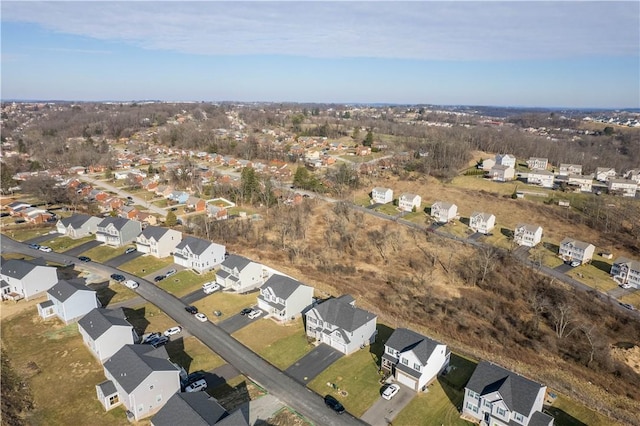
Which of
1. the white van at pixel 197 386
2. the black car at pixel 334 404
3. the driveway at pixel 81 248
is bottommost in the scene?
the black car at pixel 334 404

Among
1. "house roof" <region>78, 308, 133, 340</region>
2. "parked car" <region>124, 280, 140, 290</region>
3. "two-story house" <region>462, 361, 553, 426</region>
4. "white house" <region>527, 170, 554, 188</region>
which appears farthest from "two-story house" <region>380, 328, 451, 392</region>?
"white house" <region>527, 170, 554, 188</region>

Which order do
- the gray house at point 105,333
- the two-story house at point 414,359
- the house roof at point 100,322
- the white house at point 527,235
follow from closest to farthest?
the two-story house at point 414,359, the gray house at point 105,333, the house roof at point 100,322, the white house at point 527,235

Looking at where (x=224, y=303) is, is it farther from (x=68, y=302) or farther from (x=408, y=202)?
(x=408, y=202)

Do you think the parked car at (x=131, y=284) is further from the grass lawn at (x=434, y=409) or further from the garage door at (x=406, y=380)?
the grass lawn at (x=434, y=409)

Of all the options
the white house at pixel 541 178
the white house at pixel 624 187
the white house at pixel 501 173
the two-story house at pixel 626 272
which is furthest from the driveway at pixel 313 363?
the white house at pixel 624 187

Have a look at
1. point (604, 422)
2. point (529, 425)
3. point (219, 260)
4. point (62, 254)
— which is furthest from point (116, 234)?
point (604, 422)

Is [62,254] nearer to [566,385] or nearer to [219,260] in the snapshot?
[219,260]

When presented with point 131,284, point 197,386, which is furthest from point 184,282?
point 197,386
